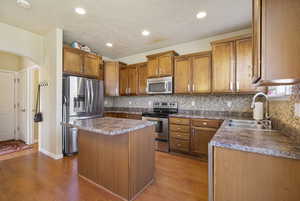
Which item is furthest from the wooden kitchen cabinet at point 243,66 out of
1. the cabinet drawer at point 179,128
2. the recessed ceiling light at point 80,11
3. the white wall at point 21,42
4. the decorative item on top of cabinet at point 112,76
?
the white wall at point 21,42

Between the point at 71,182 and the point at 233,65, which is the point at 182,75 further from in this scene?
the point at 71,182

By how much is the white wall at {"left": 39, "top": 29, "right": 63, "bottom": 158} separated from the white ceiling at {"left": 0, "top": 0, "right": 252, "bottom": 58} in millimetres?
306

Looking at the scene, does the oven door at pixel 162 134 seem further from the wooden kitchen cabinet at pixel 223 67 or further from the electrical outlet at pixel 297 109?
the electrical outlet at pixel 297 109

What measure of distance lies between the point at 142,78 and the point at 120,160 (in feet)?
9.31

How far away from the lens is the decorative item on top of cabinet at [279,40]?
2.73 feet

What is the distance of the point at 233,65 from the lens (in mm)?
2756

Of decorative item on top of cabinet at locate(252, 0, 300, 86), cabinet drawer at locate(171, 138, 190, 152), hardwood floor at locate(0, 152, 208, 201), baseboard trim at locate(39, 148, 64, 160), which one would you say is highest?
decorative item on top of cabinet at locate(252, 0, 300, 86)

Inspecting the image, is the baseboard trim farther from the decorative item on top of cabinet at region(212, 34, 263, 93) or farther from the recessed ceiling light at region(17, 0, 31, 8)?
the decorative item on top of cabinet at region(212, 34, 263, 93)

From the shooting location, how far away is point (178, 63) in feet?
11.2

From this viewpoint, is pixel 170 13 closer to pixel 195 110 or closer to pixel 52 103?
pixel 195 110

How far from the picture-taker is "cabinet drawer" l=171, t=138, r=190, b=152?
9.90 ft

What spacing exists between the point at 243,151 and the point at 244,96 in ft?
8.24

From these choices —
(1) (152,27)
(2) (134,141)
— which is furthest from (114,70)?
(2) (134,141)

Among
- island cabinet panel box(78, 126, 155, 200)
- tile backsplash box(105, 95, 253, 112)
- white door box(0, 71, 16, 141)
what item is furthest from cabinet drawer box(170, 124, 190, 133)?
white door box(0, 71, 16, 141)
